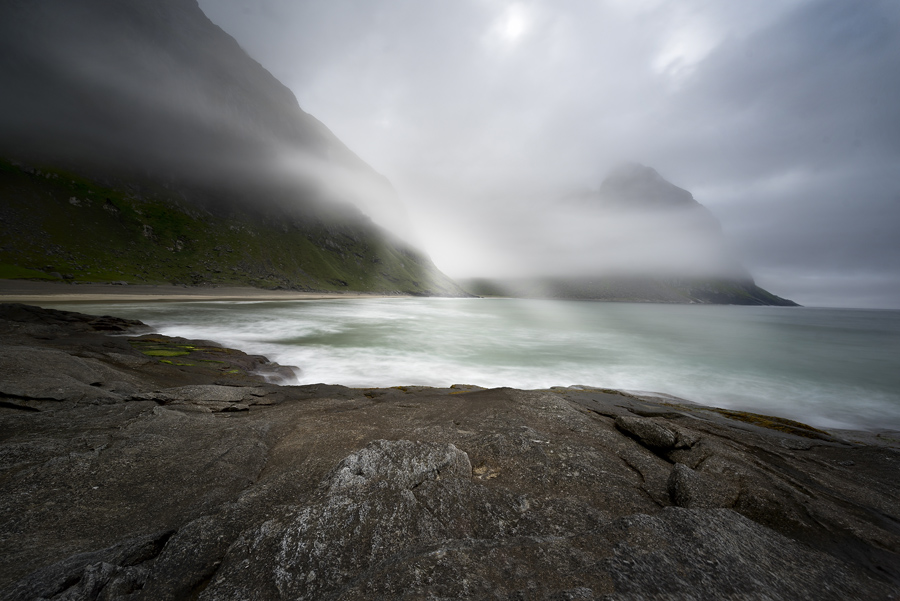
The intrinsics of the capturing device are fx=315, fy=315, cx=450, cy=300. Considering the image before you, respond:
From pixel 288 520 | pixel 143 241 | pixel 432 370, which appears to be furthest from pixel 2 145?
pixel 288 520

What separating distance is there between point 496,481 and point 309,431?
5.00 meters

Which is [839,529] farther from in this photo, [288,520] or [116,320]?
[116,320]

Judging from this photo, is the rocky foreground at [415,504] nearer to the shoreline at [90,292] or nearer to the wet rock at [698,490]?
the wet rock at [698,490]

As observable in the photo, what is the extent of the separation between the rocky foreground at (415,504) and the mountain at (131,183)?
340 ft

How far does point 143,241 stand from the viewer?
102 m

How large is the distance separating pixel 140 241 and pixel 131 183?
1486 inches

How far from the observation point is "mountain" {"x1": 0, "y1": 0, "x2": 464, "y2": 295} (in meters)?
90.2

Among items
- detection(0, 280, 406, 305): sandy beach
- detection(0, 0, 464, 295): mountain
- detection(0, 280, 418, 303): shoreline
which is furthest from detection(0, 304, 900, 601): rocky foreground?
detection(0, 0, 464, 295): mountain

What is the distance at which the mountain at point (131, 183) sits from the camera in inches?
3551

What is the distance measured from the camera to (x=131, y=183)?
119250mm

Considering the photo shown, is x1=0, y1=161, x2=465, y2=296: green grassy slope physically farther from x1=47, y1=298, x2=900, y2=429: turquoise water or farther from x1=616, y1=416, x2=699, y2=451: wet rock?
x1=616, y1=416, x2=699, y2=451: wet rock

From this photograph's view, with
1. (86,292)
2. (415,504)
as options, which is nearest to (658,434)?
(415,504)

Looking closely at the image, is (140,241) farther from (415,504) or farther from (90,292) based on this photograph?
(415,504)

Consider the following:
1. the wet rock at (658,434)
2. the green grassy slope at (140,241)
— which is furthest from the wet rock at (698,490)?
the green grassy slope at (140,241)
